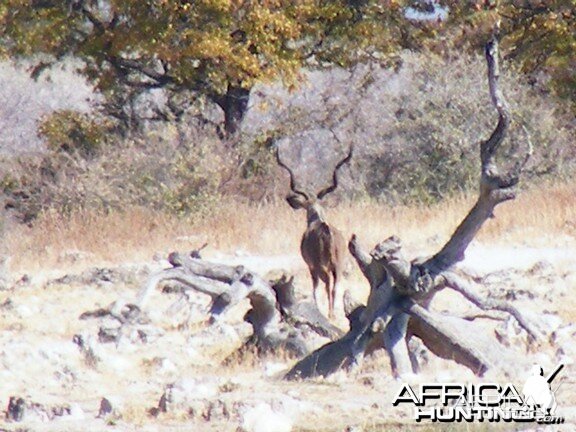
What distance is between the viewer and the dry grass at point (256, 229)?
19.9 metres

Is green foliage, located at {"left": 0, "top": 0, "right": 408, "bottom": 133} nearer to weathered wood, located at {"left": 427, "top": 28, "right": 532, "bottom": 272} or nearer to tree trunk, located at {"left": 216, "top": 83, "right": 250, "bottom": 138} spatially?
tree trunk, located at {"left": 216, "top": 83, "right": 250, "bottom": 138}

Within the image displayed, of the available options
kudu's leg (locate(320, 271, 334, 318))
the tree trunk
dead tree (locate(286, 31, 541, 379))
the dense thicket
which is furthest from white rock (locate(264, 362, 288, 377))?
the tree trunk

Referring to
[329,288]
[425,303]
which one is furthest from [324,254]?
[425,303]

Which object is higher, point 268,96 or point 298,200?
point 268,96

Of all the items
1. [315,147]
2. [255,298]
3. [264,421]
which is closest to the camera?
[264,421]

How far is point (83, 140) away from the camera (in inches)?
1131

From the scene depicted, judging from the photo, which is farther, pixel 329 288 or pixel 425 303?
pixel 329 288

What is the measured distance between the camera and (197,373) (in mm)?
10969

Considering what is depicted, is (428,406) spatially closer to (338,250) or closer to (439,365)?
(439,365)

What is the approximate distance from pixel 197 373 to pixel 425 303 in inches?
73.8

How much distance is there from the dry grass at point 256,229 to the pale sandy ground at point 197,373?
2.87 meters

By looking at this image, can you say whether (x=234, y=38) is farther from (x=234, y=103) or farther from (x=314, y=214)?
(x=314, y=214)

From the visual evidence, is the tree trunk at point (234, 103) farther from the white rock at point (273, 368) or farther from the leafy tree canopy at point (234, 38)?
the white rock at point (273, 368)

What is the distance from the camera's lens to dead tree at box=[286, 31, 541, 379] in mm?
9898
